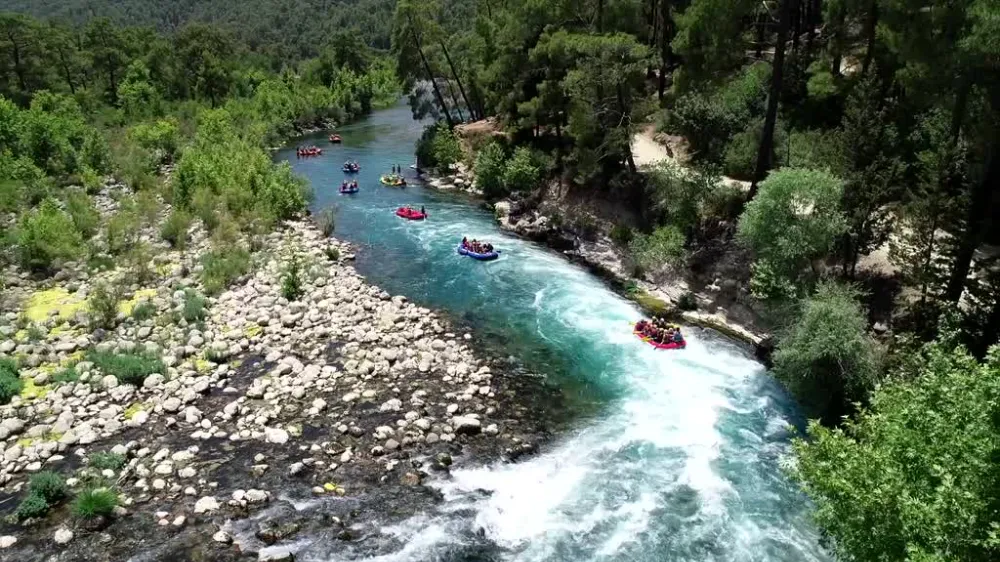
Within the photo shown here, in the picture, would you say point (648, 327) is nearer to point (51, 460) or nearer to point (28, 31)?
point (51, 460)

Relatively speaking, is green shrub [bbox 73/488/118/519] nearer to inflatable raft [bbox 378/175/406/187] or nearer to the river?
the river

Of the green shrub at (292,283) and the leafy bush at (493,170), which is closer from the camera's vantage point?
the green shrub at (292,283)

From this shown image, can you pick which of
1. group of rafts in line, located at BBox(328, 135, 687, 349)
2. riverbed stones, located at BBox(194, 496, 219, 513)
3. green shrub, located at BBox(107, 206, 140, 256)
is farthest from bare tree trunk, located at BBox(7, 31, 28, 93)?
riverbed stones, located at BBox(194, 496, 219, 513)

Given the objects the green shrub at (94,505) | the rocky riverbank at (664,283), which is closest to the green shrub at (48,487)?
the green shrub at (94,505)

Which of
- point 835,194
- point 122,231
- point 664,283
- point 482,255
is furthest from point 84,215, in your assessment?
point 835,194

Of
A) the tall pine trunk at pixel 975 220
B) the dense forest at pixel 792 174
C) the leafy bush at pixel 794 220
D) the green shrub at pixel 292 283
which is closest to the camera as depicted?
the dense forest at pixel 792 174

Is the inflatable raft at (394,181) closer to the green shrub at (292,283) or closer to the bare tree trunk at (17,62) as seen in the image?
the green shrub at (292,283)
